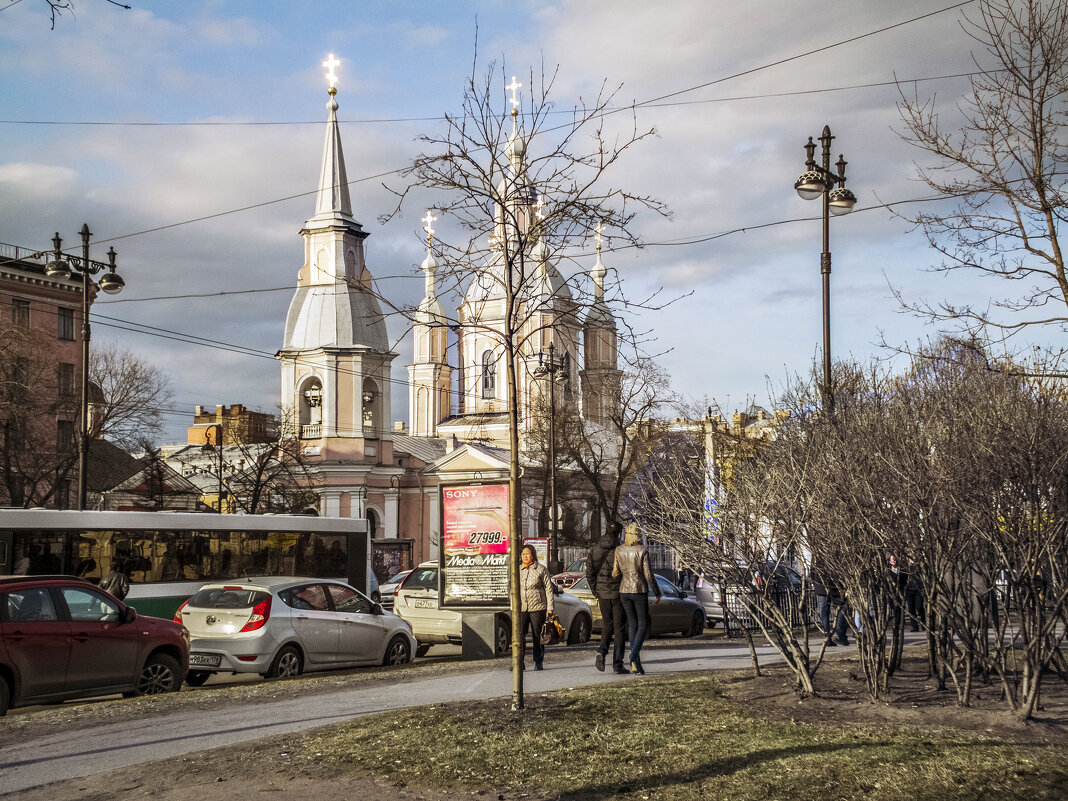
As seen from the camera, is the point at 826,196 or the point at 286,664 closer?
the point at 286,664

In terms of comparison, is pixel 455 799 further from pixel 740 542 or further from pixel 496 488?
pixel 496 488

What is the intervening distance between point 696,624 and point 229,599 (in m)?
12.6

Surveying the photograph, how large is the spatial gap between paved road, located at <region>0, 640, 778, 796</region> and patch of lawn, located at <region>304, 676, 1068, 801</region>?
3.47 ft

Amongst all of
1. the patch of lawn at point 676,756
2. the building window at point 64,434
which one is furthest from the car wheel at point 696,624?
the building window at point 64,434

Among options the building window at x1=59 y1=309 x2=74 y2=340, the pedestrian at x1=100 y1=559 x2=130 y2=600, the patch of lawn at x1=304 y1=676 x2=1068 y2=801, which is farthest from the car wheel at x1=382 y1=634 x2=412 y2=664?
the building window at x1=59 y1=309 x2=74 y2=340

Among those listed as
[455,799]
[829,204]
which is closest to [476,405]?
[829,204]

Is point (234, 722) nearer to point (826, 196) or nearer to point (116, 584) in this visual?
point (116, 584)

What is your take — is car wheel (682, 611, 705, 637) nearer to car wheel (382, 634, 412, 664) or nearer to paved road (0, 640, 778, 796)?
car wheel (382, 634, 412, 664)

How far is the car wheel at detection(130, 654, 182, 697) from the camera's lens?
14.0 meters

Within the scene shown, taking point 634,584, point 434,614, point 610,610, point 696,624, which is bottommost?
point 696,624

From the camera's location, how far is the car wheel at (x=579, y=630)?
21.1m

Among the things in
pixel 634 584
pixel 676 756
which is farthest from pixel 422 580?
pixel 676 756

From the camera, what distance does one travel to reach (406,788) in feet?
25.6

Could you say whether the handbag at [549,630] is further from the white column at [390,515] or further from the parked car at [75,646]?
the white column at [390,515]
